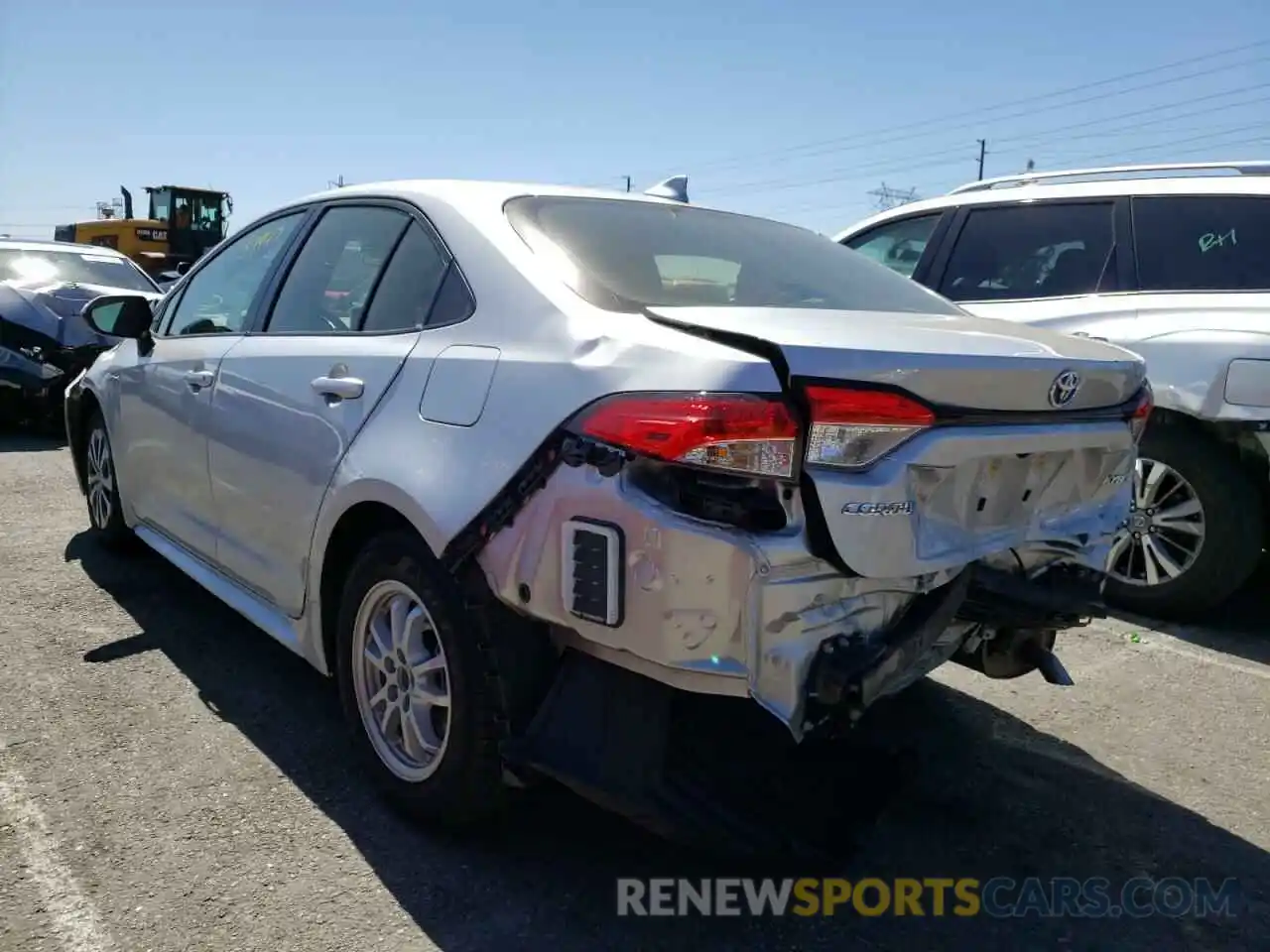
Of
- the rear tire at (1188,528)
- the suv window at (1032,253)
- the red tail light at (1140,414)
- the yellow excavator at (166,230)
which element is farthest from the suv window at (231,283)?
the yellow excavator at (166,230)

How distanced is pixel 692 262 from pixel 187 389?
207 cm

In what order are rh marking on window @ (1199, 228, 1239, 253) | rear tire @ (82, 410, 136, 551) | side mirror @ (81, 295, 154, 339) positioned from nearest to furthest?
side mirror @ (81, 295, 154, 339) < rh marking on window @ (1199, 228, 1239, 253) < rear tire @ (82, 410, 136, 551)

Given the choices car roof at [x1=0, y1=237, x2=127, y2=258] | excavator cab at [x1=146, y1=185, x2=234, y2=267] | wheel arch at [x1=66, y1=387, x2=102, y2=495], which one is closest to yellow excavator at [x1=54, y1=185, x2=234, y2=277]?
excavator cab at [x1=146, y1=185, x2=234, y2=267]

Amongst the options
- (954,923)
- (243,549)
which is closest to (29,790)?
(243,549)

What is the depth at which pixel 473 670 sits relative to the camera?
7.77 feet

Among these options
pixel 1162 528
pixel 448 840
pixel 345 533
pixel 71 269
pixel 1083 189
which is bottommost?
pixel 448 840

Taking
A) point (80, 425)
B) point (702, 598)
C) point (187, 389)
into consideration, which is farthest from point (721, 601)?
point (80, 425)

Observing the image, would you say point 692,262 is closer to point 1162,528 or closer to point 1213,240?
point 1162,528

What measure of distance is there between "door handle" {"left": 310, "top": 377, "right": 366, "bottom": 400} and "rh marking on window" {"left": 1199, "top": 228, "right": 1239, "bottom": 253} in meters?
3.88

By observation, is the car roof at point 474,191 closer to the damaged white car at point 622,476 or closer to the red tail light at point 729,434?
the damaged white car at point 622,476

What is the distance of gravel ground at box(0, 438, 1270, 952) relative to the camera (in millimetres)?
2336

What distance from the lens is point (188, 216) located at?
25625 mm

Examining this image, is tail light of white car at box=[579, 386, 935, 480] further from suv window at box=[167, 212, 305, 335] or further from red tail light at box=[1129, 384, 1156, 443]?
suv window at box=[167, 212, 305, 335]

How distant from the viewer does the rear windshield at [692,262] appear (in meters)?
2.50
